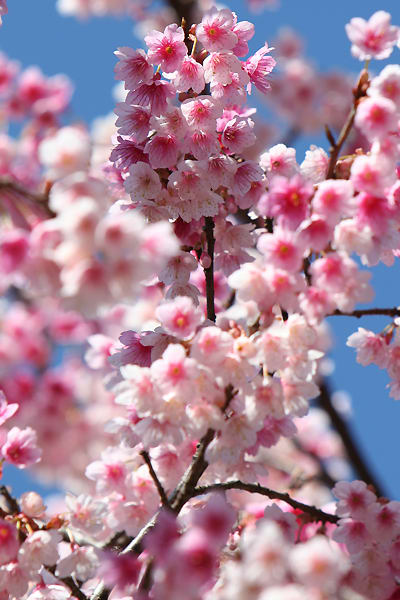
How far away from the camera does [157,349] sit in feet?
6.00

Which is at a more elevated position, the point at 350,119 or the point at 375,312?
the point at 350,119

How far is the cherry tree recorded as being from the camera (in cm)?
131

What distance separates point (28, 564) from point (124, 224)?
3.20 ft

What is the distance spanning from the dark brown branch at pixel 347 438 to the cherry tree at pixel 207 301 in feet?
4.97

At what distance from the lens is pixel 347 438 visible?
406 centimetres

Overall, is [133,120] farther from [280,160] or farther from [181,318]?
[181,318]

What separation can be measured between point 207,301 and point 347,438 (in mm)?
2354

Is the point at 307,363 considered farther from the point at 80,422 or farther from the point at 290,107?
the point at 290,107

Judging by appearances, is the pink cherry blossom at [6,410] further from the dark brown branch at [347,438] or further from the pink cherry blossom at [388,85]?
the dark brown branch at [347,438]

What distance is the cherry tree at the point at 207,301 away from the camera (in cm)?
131

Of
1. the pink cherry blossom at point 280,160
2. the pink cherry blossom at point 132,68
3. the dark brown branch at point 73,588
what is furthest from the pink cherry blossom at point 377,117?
the dark brown branch at point 73,588

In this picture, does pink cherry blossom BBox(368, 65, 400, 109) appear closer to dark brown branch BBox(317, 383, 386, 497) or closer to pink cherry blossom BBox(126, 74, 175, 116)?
pink cherry blossom BBox(126, 74, 175, 116)

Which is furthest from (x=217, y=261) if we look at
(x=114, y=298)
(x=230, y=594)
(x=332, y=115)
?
(x=332, y=115)

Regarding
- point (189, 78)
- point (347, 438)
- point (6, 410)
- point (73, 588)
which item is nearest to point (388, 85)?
point (189, 78)
